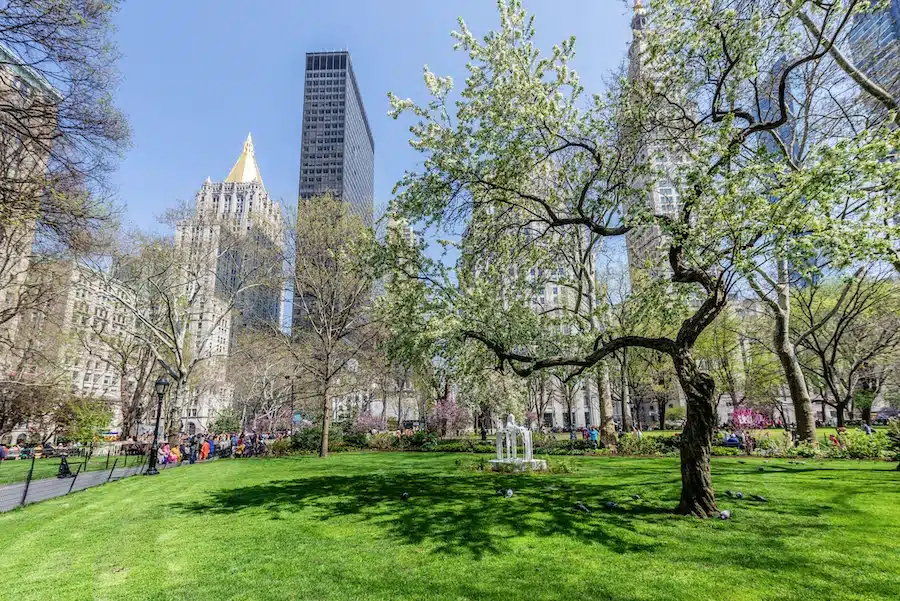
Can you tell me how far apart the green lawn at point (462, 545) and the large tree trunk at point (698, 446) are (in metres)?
0.35

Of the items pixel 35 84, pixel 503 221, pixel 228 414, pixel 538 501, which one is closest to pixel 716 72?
pixel 503 221

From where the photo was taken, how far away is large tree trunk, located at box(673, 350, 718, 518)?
7.47 metres

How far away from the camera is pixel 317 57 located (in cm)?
14238

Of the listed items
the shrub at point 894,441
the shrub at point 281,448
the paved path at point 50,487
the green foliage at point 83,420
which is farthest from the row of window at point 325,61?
the shrub at point 894,441

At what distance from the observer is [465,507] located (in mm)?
8875

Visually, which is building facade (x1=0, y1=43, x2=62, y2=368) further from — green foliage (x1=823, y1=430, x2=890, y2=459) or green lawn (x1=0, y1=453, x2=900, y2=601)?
green foliage (x1=823, y1=430, x2=890, y2=459)

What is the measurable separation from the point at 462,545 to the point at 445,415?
28.5m

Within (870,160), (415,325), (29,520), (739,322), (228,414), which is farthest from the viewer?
(228,414)

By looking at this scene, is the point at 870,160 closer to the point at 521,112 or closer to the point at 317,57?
the point at 521,112

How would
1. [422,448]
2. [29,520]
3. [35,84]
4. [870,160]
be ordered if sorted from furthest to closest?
[422,448]
[29,520]
[35,84]
[870,160]

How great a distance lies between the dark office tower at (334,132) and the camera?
112 m

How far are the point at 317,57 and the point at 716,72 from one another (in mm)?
159361

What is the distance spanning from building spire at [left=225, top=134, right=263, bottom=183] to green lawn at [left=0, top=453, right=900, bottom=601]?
178ft

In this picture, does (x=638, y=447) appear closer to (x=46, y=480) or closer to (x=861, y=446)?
(x=861, y=446)
